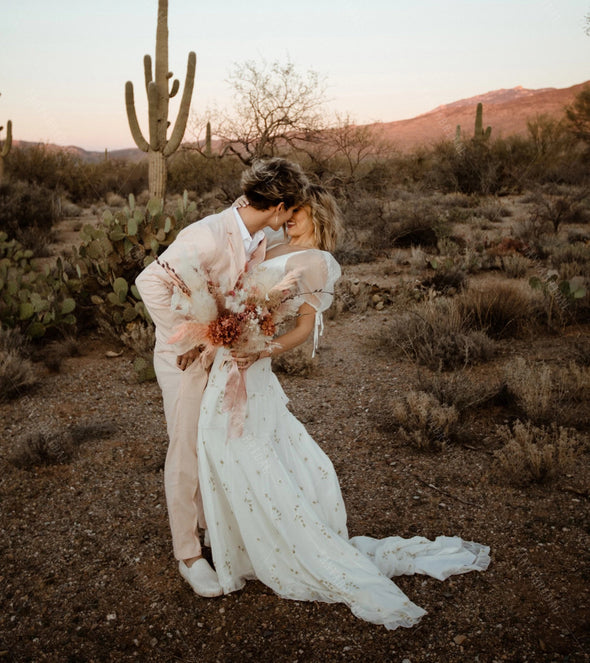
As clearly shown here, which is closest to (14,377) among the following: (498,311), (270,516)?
(270,516)

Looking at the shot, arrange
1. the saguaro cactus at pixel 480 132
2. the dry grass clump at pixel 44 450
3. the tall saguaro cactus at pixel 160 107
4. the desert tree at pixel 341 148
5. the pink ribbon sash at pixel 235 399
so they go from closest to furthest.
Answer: the pink ribbon sash at pixel 235 399 < the dry grass clump at pixel 44 450 < the tall saguaro cactus at pixel 160 107 < the desert tree at pixel 341 148 < the saguaro cactus at pixel 480 132

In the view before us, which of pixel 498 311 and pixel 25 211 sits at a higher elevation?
pixel 25 211

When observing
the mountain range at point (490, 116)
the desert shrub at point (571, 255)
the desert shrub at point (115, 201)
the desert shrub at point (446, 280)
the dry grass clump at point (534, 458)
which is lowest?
the dry grass clump at point (534, 458)

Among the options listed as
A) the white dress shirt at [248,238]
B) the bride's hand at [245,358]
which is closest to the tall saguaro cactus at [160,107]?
the white dress shirt at [248,238]

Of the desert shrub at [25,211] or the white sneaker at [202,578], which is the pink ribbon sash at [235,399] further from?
the desert shrub at [25,211]

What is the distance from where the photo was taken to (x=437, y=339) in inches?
226

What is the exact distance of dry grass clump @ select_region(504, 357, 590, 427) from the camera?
14.1 feet

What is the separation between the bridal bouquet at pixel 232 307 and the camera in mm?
2225

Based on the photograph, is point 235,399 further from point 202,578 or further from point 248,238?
point 202,578

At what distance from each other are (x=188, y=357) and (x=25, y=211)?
470 inches

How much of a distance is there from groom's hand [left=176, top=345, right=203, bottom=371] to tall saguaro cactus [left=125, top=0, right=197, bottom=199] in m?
8.70

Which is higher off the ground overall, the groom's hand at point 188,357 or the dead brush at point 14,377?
the groom's hand at point 188,357

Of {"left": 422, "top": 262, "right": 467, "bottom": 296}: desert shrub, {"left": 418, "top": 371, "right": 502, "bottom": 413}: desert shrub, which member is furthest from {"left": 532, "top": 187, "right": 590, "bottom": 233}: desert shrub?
{"left": 418, "top": 371, "right": 502, "bottom": 413}: desert shrub

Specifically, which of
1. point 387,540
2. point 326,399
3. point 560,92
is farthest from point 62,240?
point 560,92
